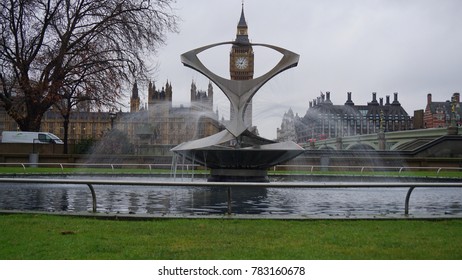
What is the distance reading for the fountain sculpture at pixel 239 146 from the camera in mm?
15012

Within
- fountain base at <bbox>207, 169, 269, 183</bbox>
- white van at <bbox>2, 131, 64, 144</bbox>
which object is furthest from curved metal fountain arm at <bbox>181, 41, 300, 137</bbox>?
white van at <bbox>2, 131, 64, 144</bbox>

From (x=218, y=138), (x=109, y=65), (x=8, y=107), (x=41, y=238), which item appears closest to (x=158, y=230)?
(x=41, y=238)

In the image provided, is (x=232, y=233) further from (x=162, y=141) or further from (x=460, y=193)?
(x=162, y=141)

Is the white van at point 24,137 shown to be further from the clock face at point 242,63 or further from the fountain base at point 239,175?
the clock face at point 242,63

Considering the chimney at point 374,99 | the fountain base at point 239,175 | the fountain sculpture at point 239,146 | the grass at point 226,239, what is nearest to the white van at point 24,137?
the fountain sculpture at point 239,146

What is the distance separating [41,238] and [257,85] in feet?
36.9

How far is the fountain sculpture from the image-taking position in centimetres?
1501

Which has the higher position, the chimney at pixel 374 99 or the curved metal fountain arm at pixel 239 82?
the chimney at pixel 374 99

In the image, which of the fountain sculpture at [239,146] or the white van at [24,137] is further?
the white van at [24,137]

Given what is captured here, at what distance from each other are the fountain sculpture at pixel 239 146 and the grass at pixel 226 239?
301 inches

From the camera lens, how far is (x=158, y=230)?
6504 millimetres

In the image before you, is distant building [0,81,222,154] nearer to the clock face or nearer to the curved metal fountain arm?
the curved metal fountain arm

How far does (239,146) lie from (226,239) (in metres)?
10.1

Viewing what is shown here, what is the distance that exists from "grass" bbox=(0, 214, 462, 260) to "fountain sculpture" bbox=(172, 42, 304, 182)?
7.64 m
